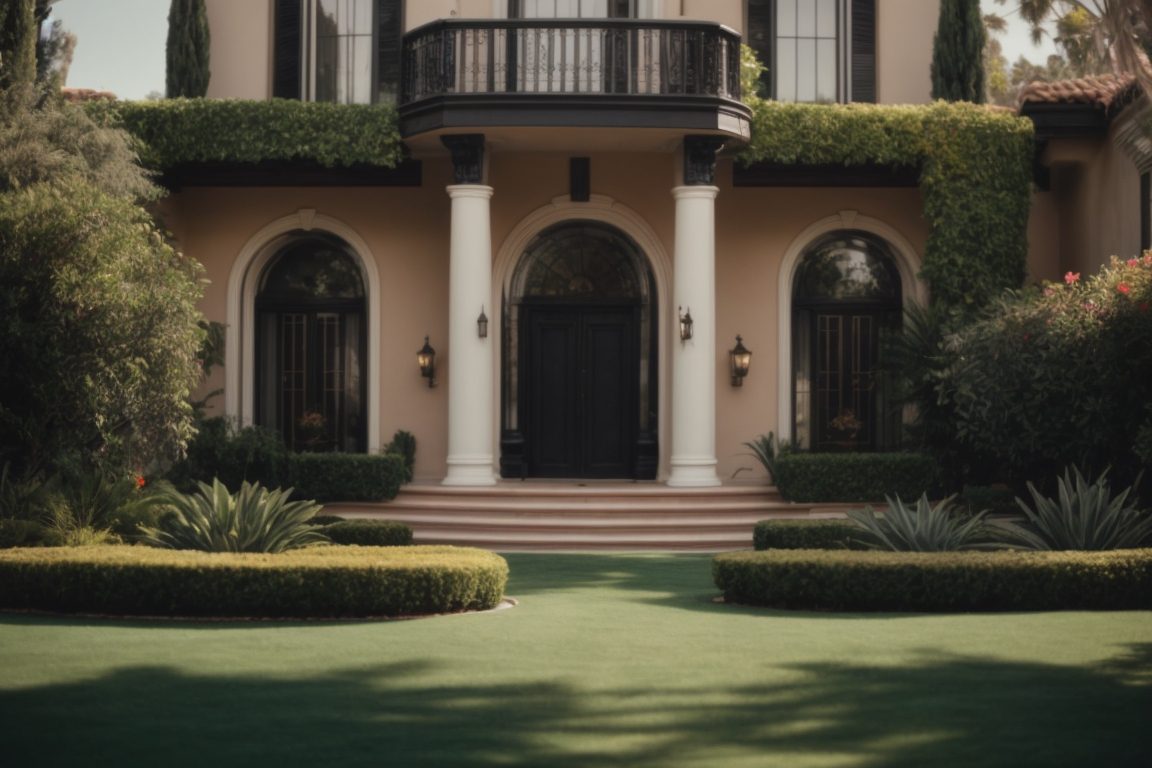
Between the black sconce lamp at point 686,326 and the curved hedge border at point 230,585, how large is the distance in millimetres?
9872

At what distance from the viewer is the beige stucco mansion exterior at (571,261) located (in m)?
23.6

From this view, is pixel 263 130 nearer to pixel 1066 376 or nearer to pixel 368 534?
pixel 368 534

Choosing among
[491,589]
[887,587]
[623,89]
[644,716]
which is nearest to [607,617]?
[491,589]

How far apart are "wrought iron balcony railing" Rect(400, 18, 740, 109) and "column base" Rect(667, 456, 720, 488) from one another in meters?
5.12

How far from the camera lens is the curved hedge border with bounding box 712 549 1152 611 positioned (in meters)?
12.1

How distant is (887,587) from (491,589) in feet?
10.5

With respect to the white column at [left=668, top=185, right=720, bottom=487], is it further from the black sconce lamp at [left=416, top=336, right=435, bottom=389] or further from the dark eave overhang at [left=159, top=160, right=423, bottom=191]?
the dark eave overhang at [left=159, top=160, right=423, bottom=191]

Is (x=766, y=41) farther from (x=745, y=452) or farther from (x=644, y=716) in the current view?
(x=644, y=716)

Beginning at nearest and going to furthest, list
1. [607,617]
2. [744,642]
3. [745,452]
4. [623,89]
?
[744,642]
[607,617]
[623,89]
[745,452]

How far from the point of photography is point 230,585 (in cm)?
1159

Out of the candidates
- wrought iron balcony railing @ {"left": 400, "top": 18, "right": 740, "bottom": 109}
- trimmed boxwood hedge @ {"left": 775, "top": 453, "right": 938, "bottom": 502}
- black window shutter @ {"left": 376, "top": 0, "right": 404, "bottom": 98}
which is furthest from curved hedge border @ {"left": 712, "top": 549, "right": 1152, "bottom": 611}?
black window shutter @ {"left": 376, "top": 0, "right": 404, "bottom": 98}

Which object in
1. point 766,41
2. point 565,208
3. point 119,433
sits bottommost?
point 119,433

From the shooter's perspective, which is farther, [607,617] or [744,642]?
[607,617]

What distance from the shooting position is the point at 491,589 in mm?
12359
